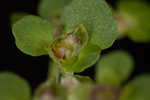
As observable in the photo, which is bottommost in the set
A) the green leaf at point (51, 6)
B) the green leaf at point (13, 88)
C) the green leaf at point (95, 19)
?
the green leaf at point (13, 88)

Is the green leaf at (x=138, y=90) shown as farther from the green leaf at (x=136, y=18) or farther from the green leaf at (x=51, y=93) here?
the green leaf at (x=51, y=93)

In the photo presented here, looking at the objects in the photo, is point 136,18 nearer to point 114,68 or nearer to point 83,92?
point 114,68

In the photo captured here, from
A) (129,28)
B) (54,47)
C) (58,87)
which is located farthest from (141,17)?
(58,87)

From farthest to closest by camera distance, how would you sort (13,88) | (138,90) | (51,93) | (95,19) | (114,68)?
(114,68)
(138,90)
(13,88)
(95,19)
(51,93)

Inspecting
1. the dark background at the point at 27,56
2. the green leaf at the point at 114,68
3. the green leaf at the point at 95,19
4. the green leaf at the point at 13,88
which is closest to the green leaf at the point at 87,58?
the green leaf at the point at 95,19

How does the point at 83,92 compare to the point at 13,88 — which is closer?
the point at 83,92

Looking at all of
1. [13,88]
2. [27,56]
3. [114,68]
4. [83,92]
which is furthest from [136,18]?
[83,92]

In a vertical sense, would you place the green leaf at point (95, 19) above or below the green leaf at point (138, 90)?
above

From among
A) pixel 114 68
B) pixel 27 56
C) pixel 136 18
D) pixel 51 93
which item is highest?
pixel 51 93

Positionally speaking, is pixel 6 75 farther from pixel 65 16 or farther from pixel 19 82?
pixel 65 16
